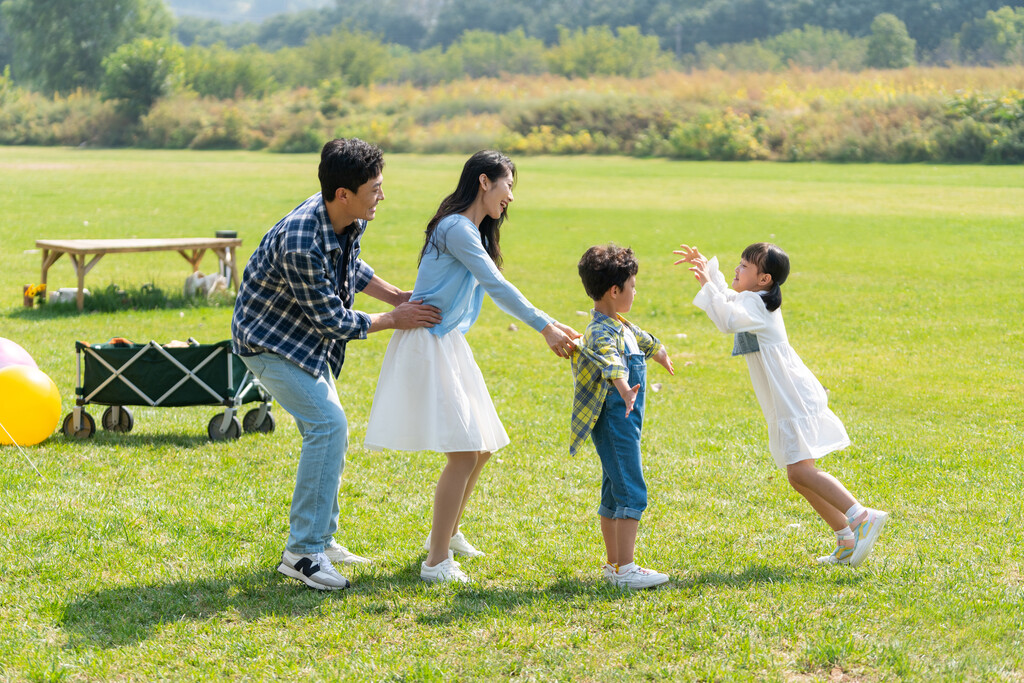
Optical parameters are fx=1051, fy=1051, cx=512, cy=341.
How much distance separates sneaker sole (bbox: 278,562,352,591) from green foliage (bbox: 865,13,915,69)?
3011 inches

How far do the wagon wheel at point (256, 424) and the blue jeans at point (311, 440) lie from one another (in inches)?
111

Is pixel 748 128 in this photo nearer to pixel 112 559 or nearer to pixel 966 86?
pixel 966 86

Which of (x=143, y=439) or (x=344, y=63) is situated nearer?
(x=143, y=439)

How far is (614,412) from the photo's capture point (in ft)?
14.8

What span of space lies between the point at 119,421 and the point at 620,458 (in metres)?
4.19

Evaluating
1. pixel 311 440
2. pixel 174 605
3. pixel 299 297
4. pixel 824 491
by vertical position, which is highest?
pixel 299 297

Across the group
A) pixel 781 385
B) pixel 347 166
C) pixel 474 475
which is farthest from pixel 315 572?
pixel 781 385

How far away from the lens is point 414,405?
452 centimetres

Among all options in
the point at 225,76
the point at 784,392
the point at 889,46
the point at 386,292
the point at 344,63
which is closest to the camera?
the point at 784,392

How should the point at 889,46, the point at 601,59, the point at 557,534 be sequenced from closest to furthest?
the point at 557,534 → the point at 889,46 → the point at 601,59

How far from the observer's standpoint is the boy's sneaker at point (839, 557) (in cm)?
477

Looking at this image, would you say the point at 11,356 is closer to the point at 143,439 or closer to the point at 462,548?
the point at 143,439

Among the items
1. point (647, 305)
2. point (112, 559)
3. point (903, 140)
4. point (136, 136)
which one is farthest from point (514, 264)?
point (136, 136)

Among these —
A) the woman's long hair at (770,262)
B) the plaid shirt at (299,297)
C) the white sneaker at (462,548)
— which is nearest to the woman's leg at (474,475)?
the white sneaker at (462,548)
